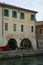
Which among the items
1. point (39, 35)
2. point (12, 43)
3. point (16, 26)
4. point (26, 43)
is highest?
point (16, 26)

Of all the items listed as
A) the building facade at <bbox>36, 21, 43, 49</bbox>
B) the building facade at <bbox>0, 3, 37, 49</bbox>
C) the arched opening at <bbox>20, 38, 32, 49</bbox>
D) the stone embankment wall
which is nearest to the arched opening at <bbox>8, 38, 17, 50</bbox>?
the building facade at <bbox>0, 3, 37, 49</bbox>

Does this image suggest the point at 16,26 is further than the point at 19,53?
Yes

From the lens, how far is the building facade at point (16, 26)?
44.6 meters

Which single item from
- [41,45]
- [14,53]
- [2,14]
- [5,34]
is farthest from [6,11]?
[41,45]

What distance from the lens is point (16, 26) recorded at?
47.2 metres

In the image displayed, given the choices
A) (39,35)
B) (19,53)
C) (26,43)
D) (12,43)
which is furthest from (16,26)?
(39,35)

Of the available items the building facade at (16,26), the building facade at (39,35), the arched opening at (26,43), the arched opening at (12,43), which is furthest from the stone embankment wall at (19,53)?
the building facade at (39,35)

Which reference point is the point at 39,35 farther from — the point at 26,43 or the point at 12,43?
the point at 12,43

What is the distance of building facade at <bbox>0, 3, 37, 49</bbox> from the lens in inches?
1757

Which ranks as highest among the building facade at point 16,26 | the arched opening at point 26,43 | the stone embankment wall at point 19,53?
the building facade at point 16,26

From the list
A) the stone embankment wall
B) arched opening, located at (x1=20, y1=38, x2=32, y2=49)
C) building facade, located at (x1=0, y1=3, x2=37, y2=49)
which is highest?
building facade, located at (x1=0, y1=3, x2=37, y2=49)

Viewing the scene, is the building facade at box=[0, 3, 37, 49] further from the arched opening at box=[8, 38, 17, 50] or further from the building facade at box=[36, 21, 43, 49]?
the building facade at box=[36, 21, 43, 49]

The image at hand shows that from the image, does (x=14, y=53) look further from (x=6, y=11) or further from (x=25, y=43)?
(x=25, y=43)

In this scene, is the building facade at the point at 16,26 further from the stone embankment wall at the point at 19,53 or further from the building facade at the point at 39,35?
the building facade at the point at 39,35
